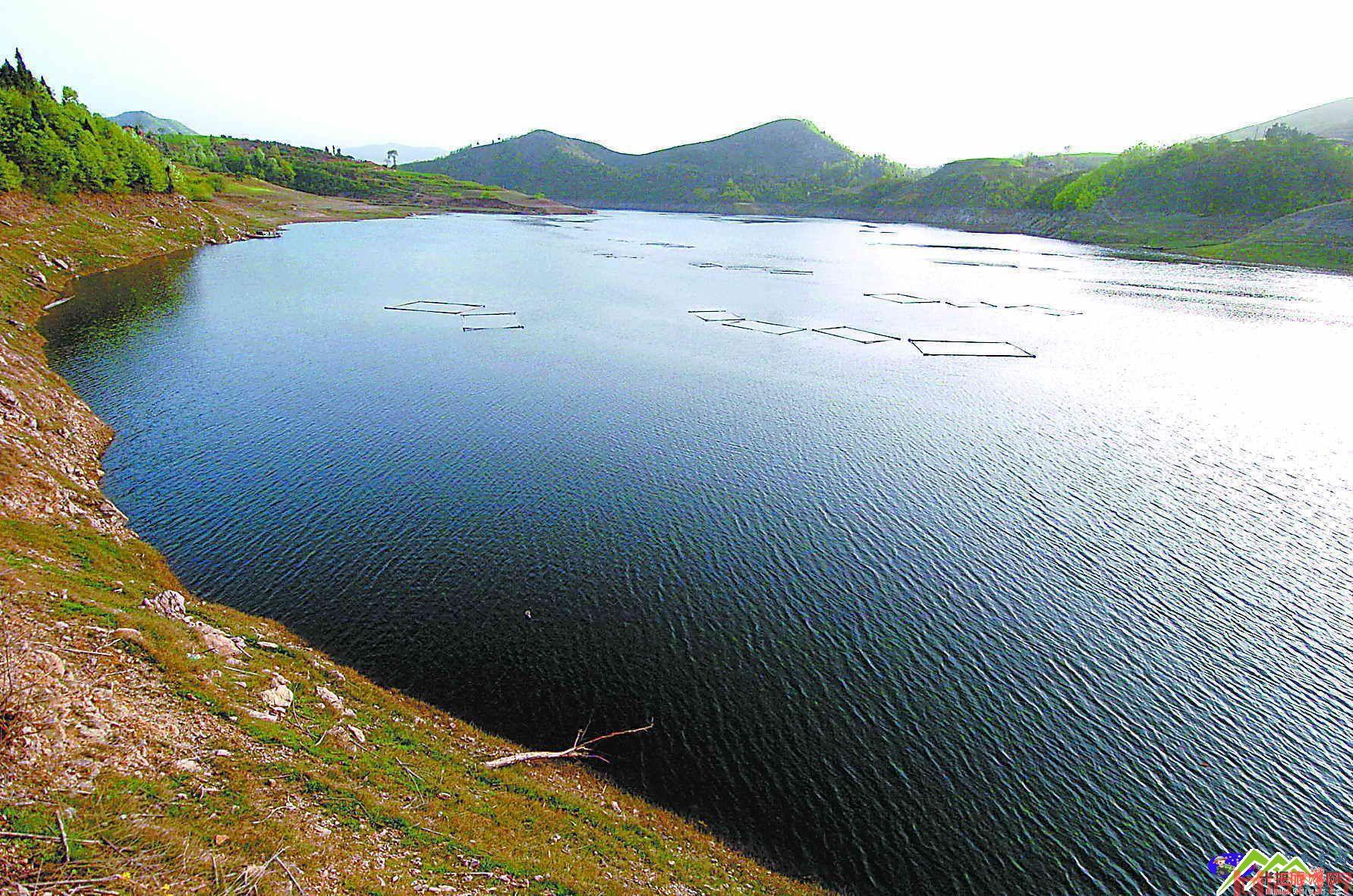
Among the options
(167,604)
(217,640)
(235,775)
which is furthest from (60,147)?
(235,775)

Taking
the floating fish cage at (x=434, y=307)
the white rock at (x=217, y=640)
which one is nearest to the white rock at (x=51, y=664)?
the white rock at (x=217, y=640)

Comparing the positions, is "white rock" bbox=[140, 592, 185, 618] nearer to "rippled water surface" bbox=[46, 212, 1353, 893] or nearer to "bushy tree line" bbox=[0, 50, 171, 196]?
"rippled water surface" bbox=[46, 212, 1353, 893]

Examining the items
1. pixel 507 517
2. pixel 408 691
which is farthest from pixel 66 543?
pixel 507 517

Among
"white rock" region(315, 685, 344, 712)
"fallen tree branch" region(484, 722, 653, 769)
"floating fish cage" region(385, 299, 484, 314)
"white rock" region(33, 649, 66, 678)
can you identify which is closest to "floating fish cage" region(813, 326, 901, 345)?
"floating fish cage" region(385, 299, 484, 314)

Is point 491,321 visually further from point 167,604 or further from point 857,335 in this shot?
point 167,604

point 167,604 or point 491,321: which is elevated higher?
point 491,321

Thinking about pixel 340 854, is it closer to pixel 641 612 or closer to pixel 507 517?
pixel 641 612
